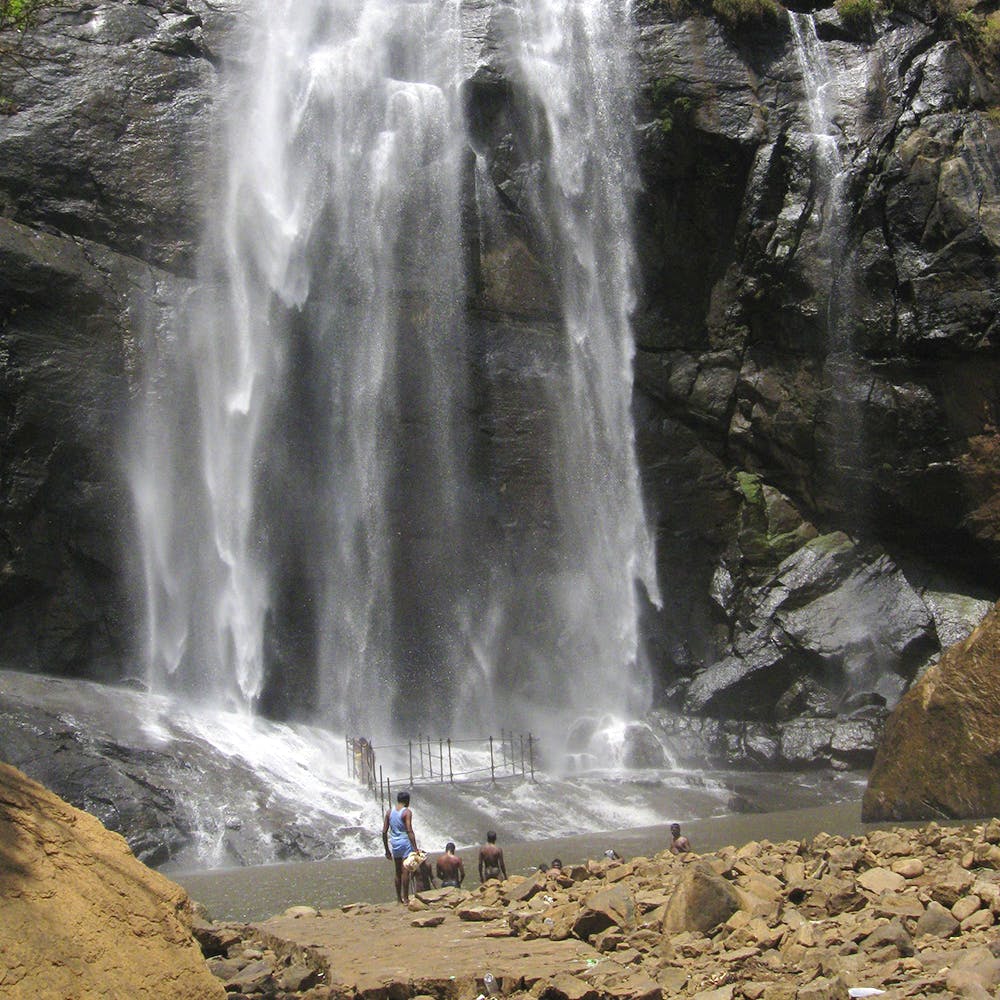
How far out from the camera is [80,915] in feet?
16.0

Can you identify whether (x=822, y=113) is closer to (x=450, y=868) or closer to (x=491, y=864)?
(x=491, y=864)

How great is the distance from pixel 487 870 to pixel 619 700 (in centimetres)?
1480

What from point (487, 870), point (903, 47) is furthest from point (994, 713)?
point (903, 47)

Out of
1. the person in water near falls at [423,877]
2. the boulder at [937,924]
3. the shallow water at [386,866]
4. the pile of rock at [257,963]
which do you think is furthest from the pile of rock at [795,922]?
the shallow water at [386,866]

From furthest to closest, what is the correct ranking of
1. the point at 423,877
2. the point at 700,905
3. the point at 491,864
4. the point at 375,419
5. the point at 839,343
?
the point at 375,419, the point at 839,343, the point at 491,864, the point at 423,877, the point at 700,905

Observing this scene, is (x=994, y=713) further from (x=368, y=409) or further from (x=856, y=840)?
(x=368, y=409)

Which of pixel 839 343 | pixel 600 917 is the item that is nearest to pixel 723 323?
pixel 839 343

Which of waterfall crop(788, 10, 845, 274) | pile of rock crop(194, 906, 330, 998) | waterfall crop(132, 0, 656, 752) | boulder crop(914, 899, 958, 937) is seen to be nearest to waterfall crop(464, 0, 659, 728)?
waterfall crop(132, 0, 656, 752)

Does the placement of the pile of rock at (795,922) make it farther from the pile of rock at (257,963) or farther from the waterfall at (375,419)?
the waterfall at (375,419)

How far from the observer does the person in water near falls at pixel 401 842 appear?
10773mm

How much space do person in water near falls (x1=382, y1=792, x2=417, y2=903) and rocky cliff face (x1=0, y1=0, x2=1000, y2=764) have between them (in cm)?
1395

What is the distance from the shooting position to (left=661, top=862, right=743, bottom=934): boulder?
22.0 feet

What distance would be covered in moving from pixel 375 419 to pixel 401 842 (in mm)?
17285

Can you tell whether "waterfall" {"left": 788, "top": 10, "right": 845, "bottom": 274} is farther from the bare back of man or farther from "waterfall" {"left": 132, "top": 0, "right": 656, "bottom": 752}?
the bare back of man
